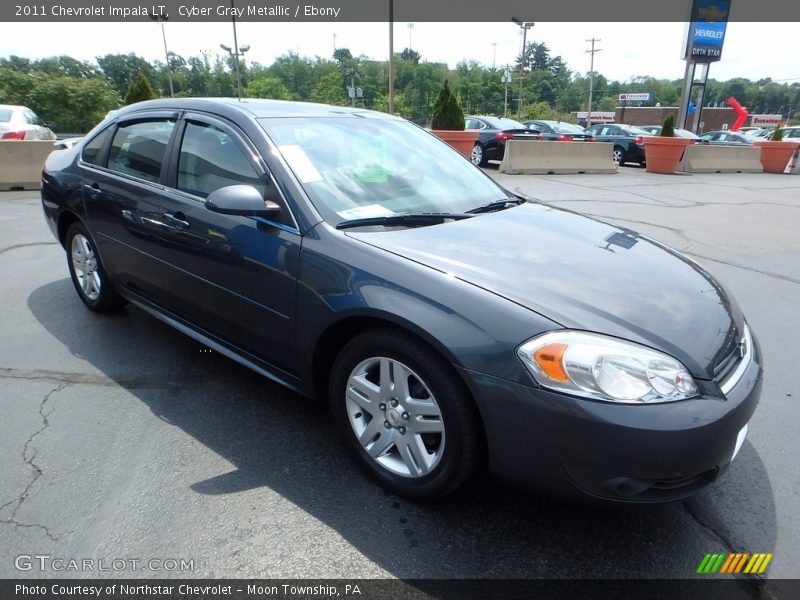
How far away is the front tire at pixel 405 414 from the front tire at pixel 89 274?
245cm

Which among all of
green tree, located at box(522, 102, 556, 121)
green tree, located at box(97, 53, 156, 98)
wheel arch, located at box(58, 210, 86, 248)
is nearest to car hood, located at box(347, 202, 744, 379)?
wheel arch, located at box(58, 210, 86, 248)

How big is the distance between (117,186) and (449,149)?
2.17 m

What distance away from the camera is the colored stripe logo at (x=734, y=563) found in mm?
1943

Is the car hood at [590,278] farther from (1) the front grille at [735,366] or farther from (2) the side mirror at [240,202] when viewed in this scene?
(2) the side mirror at [240,202]

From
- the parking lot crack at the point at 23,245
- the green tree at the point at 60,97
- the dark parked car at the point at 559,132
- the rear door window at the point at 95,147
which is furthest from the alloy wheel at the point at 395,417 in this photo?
the green tree at the point at 60,97

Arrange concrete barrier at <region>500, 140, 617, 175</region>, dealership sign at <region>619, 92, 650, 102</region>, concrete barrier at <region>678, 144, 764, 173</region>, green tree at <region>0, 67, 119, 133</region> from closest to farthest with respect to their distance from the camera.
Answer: concrete barrier at <region>500, 140, 617, 175</region>
concrete barrier at <region>678, 144, 764, 173</region>
green tree at <region>0, 67, 119, 133</region>
dealership sign at <region>619, 92, 650, 102</region>

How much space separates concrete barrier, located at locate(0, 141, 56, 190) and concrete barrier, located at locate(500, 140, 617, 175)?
413 inches

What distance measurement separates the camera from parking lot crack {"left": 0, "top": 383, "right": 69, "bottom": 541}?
2.09 metres

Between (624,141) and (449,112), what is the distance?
721 cm

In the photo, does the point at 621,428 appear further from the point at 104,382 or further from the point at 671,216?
the point at 671,216

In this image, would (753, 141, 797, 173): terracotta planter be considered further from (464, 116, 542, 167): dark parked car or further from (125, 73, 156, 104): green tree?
(125, 73, 156, 104): green tree

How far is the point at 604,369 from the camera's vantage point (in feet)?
5.87

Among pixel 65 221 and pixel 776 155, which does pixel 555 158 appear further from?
pixel 65 221

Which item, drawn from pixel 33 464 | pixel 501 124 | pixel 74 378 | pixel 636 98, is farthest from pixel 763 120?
pixel 33 464
